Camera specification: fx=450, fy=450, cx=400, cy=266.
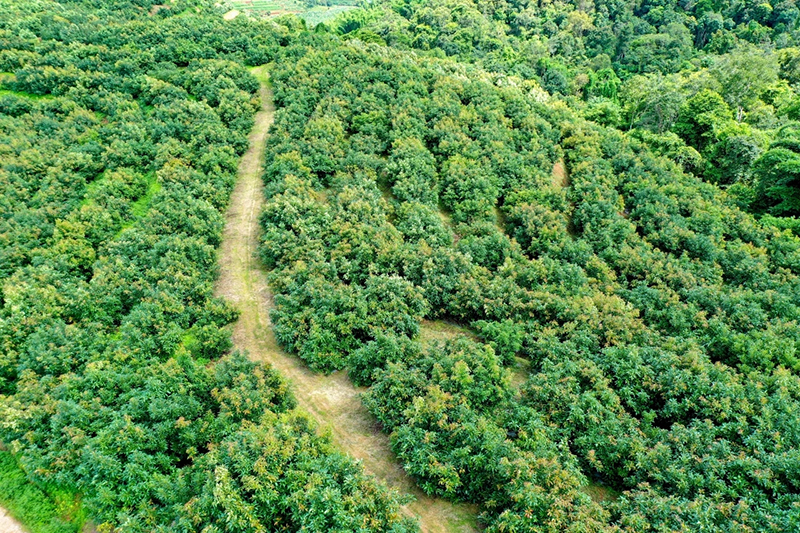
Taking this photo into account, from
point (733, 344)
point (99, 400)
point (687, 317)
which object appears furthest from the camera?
point (687, 317)

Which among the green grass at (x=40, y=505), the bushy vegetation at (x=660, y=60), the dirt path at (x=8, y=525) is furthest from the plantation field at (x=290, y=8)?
the dirt path at (x=8, y=525)

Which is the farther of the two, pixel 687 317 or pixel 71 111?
pixel 71 111

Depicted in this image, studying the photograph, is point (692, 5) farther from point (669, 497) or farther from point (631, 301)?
point (669, 497)

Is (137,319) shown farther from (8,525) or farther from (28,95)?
(28,95)

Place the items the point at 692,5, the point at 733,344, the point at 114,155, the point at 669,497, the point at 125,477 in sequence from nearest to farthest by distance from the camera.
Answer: the point at 669,497 < the point at 125,477 < the point at 733,344 < the point at 114,155 < the point at 692,5

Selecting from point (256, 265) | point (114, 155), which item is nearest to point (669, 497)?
point (256, 265)

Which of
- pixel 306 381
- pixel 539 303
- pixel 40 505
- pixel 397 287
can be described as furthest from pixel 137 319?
pixel 539 303

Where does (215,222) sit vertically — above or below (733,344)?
below

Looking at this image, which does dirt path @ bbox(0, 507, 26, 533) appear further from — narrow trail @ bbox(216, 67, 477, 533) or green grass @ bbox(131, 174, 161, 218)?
green grass @ bbox(131, 174, 161, 218)
